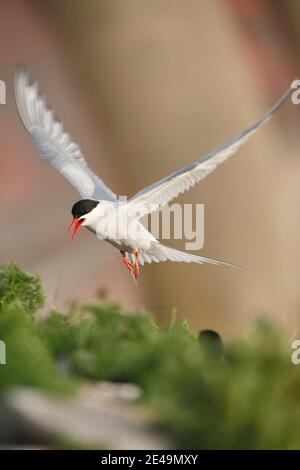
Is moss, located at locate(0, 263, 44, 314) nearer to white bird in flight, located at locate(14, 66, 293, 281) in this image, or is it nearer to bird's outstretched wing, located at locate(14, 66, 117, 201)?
white bird in flight, located at locate(14, 66, 293, 281)

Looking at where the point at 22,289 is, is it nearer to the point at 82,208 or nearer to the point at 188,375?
the point at 82,208

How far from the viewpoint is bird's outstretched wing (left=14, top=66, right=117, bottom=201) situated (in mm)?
3096

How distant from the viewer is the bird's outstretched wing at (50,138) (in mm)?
3096

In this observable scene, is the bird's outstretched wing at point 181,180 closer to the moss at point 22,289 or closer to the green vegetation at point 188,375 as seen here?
the moss at point 22,289

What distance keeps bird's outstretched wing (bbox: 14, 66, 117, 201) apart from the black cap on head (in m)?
0.38

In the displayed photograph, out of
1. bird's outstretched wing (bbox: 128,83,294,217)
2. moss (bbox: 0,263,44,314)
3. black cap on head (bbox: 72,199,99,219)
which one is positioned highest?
bird's outstretched wing (bbox: 128,83,294,217)

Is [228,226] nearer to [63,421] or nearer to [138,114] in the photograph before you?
[138,114]

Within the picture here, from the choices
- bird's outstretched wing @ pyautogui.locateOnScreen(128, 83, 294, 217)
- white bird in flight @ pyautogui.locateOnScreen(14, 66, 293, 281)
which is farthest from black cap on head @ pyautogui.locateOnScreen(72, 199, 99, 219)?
bird's outstretched wing @ pyautogui.locateOnScreen(128, 83, 294, 217)

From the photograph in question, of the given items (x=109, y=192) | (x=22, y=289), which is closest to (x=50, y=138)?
(x=109, y=192)

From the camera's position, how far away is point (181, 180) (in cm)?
282

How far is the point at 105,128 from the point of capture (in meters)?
5.40

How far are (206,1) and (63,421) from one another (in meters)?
4.71

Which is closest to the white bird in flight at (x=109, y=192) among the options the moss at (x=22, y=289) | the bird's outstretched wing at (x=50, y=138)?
the bird's outstretched wing at (x=50, y=138)
